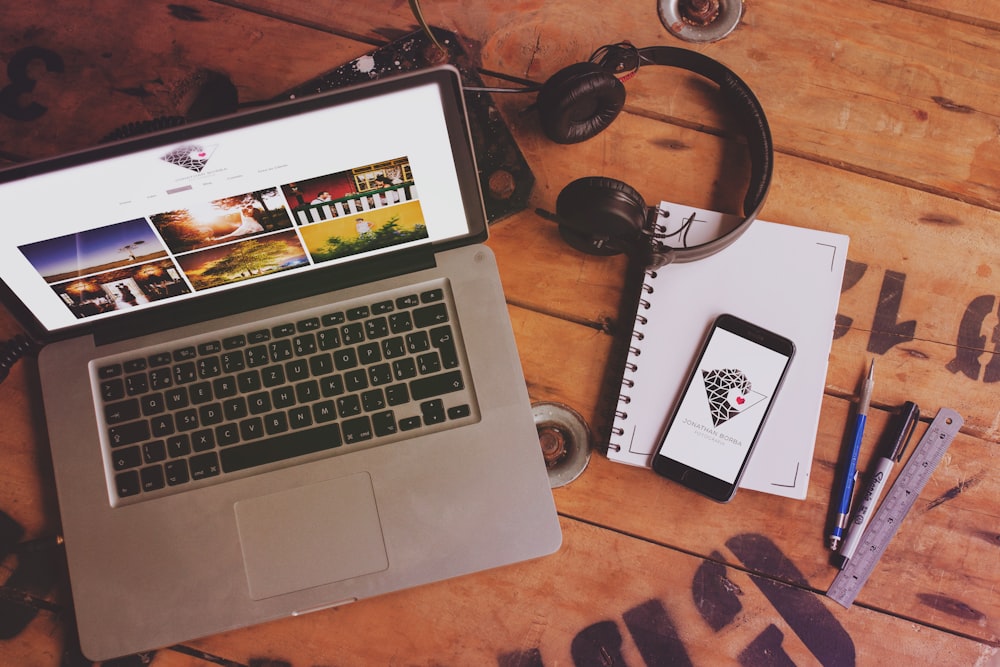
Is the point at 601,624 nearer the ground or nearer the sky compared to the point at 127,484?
nearer the ground

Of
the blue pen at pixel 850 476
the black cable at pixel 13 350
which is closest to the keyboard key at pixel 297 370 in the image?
the black cable at pixel 13 350

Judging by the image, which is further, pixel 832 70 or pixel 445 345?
pixel 832 70

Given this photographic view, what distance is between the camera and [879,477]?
83 cm

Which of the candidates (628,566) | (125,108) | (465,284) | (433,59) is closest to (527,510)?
(628,566)

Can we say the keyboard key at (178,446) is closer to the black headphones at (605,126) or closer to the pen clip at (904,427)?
the black headphones at (605,126)

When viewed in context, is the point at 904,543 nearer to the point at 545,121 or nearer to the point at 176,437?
the point at 545,121

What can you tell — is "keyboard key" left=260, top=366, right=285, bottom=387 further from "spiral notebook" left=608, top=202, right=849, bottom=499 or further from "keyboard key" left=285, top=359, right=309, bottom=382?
"spiral notebook" left=608, top=202, right=849, bottom=499

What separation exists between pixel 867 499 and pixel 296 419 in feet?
2.38

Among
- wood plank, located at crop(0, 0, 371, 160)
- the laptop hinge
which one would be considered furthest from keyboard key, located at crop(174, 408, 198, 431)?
wood plank, located at crop(0, 0, 371, 160)

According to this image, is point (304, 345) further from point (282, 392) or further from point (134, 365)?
point (134, 365)

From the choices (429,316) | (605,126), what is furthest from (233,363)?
(605,126)

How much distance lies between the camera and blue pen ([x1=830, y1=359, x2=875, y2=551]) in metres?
0.82

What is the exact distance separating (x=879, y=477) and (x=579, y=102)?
2.00ft

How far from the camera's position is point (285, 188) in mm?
675
